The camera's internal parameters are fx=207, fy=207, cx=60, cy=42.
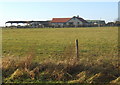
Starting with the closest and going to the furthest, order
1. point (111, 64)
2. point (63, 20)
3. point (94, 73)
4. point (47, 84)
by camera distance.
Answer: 1. point (47, 84)
2. point (94, 73)
3. point (111, 64)
4. point (63, 20)

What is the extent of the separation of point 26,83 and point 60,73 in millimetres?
1470

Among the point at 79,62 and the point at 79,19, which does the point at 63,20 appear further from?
the point at 79,62

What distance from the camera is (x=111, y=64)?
9.27 m

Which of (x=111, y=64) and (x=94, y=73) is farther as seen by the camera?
(x=111, y=64)

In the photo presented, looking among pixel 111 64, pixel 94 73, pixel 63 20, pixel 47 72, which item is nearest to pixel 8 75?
pixel 47 72

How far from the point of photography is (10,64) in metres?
9.67

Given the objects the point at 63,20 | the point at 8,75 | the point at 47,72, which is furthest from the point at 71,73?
the point at 63,20

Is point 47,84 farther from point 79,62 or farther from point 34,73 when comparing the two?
point 79,62

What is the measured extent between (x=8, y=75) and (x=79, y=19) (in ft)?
352

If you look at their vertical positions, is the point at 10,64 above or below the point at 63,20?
below

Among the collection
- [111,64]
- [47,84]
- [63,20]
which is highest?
[63,20]

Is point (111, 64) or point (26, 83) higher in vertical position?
point (111, 64)

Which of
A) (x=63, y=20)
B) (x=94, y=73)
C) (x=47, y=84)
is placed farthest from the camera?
(x=63, y=20)

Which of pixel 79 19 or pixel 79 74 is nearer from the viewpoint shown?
pixel 79 74
